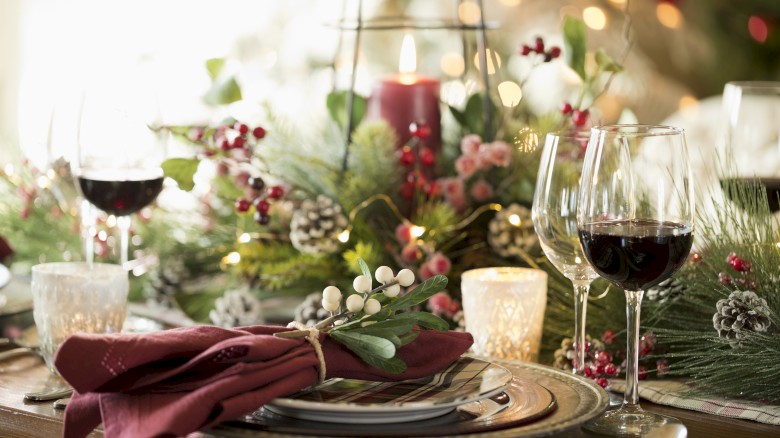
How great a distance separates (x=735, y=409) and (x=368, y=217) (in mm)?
565

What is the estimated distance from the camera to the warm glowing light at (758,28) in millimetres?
3172

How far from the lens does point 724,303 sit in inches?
38.5

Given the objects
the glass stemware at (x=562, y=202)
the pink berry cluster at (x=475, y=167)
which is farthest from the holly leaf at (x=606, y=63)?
the glass stemware at (x=562, y=202)

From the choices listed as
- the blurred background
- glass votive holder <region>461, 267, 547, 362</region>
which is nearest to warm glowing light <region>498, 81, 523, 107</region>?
glass votive holder <region>461, 267, 547, 362</region>

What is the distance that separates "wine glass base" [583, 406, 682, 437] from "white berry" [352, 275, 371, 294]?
20 centimetres

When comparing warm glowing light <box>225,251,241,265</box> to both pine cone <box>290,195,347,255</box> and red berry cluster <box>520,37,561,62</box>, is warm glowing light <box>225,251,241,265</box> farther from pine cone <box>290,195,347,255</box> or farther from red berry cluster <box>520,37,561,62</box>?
red berry cluster <box>520,37,561,62</box>

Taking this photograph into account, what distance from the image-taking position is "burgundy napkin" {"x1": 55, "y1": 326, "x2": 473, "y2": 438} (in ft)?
2.48

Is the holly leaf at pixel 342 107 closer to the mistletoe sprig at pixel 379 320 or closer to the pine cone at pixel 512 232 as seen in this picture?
the pine cone at pixel 512 232

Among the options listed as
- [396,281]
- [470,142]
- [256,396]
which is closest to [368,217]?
[470,142]

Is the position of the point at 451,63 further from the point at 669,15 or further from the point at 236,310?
the point at 236,310

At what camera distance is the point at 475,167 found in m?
1.32

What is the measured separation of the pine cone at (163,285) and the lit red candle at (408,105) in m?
0.34

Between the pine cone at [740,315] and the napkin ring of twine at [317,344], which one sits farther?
the pine cone at [740,315]

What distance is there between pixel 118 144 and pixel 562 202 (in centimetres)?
53
